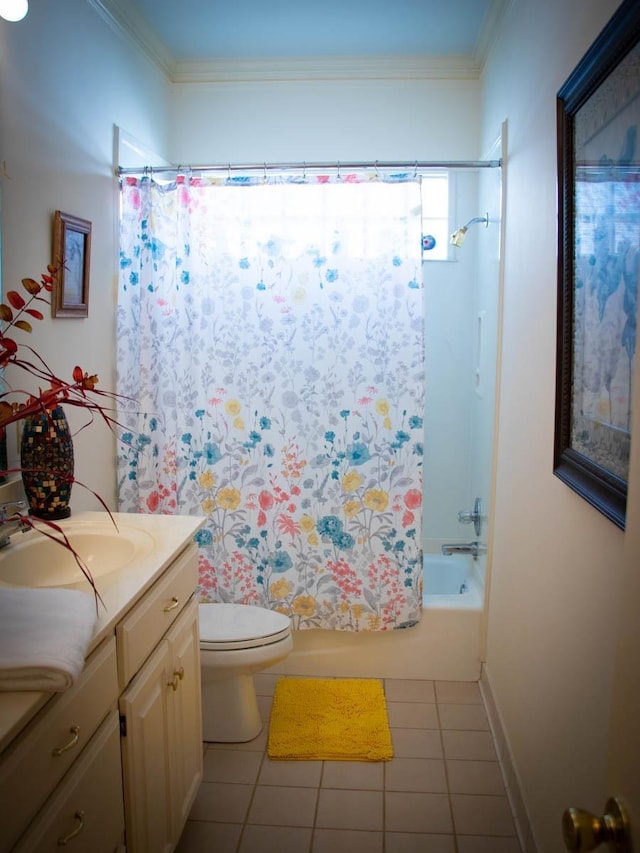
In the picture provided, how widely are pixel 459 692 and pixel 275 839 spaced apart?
3.39 ft

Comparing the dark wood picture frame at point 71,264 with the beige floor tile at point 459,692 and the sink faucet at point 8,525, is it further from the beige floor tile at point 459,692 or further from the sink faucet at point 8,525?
the beige floor tile at point 459,692

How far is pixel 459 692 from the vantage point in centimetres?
284

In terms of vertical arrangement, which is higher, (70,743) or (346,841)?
(70,743)

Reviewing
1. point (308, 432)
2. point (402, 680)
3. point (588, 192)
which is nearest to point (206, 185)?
point (308, 432)

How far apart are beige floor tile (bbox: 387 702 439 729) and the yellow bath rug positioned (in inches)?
1.4

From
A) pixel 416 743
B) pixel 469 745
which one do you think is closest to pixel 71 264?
pixel 416 743

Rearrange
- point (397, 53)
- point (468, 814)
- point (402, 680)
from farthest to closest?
point (397, 53) → point (402, 680) → point (468, 814)

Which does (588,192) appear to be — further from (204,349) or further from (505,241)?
(204,349)

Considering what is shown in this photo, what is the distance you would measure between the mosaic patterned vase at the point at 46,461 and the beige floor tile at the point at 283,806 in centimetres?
104

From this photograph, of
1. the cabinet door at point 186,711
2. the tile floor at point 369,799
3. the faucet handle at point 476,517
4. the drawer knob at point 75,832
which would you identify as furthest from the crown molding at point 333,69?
the drawer knob at point 75,832

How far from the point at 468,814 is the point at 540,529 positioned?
883 mm

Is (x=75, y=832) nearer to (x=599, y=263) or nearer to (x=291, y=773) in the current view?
(x=291, y=773)

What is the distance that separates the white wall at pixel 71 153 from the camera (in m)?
1.98

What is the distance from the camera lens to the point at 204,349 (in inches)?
108
